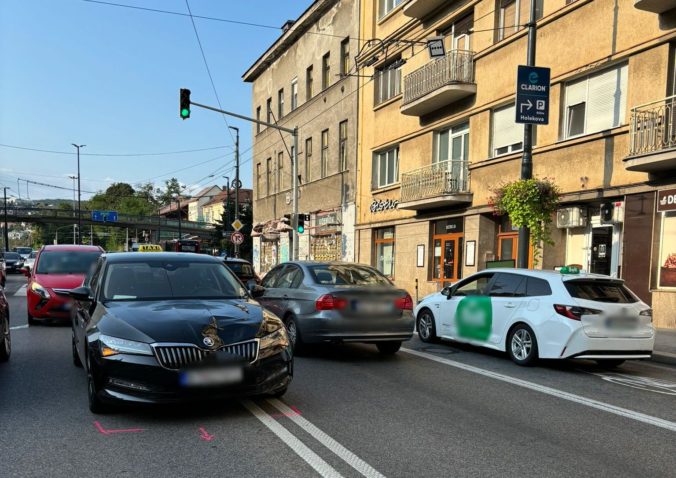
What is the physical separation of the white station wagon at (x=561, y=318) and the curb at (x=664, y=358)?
89cm

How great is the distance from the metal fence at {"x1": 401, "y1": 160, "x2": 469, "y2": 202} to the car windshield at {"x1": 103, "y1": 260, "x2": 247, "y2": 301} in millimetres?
12841

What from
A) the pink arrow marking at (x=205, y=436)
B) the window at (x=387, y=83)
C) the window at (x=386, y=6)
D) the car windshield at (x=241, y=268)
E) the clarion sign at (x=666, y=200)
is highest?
the window at (x=386, y=6)

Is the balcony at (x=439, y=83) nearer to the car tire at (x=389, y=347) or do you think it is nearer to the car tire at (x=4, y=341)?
the car tire at (x=389, y=347)

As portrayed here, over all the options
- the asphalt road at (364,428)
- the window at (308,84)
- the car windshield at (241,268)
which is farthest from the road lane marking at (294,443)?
the window at (308,84)

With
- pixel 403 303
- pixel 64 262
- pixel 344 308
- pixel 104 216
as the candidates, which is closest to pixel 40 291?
pixel 64 262

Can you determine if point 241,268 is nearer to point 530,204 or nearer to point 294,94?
point 530,204

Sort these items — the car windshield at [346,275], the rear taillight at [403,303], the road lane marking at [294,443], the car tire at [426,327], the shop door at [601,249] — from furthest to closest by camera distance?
1. the shop door at [601,249]
2. the car tire at [426,327]
3. the car windshield at [346,275]
4. the rear taillight at [403,303]
5. the road lane marking at [294,443]

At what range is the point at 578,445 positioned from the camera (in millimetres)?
4785

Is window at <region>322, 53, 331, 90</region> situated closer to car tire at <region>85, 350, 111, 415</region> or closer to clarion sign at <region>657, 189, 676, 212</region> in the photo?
clarion sign at <region>657, 189, 676, 212</region>

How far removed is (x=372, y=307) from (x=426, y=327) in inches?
104

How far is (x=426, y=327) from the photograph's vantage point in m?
10.9

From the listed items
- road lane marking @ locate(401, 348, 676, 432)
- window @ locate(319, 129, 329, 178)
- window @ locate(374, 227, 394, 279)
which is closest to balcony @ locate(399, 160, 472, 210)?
window @ locate(374, 227, 394, 279)

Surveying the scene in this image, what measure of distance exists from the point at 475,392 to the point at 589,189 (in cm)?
906

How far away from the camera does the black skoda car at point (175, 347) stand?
4801mm
